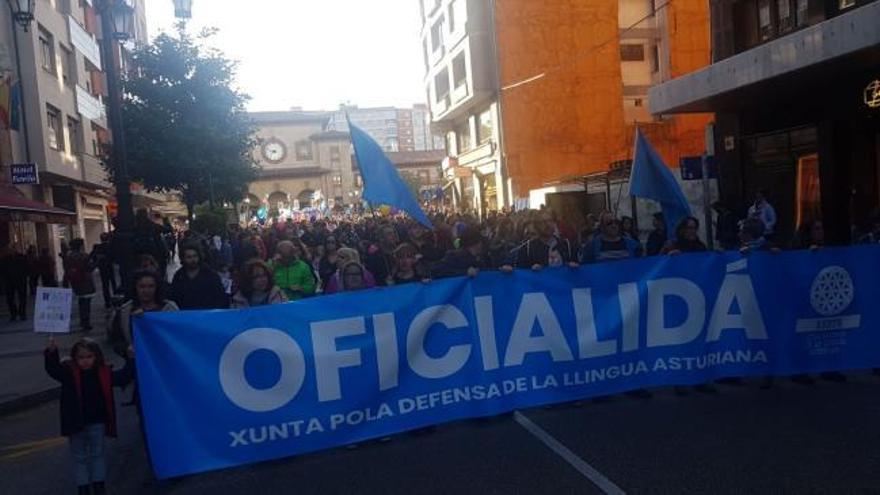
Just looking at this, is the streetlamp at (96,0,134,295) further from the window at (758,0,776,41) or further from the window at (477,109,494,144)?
the window at (477,109,494,144)

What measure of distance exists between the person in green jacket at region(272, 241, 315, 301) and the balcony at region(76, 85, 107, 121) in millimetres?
27573

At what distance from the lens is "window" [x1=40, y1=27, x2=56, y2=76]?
90.3 feet

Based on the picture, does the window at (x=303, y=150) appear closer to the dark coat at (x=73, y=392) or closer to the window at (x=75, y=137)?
the window at (x=75, y=137)

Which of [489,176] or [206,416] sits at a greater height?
[489,176]

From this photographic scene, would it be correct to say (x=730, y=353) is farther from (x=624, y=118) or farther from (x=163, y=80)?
(x=624, y=118)

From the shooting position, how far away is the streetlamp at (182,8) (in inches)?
474

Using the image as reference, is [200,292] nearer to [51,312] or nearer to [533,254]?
[51,312]

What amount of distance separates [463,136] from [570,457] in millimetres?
40696

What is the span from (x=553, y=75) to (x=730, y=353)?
30.6 m

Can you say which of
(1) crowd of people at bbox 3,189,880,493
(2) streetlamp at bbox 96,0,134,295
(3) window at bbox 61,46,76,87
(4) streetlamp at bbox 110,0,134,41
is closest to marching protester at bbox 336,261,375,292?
(1) crowd of people at bbox 3,189,880,493

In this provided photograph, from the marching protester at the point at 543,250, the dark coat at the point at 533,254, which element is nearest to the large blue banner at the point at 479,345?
the marching protester at the point at 543,250

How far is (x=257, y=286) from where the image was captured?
23.1 ft

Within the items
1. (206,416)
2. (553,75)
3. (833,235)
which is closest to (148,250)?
(206,416)

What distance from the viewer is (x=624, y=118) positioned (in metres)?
37.2
